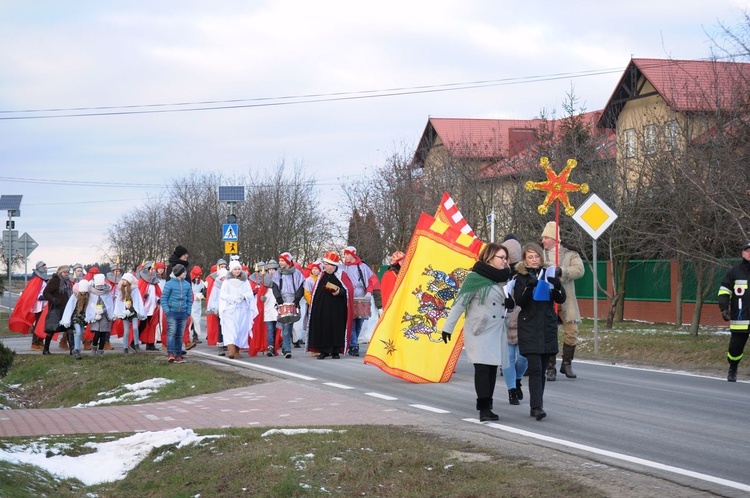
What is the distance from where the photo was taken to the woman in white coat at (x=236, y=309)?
2058cm

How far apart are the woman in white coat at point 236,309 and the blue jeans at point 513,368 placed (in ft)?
28.9

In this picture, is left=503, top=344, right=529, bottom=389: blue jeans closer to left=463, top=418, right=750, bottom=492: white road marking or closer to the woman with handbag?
left=463, top=418, right=750, bottom=492: white road marking

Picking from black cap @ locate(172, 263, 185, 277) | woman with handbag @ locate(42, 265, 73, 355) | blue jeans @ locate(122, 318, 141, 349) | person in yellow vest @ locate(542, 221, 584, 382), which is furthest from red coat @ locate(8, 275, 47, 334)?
person in yellow vest @ locate(542, 221, 584, 382)

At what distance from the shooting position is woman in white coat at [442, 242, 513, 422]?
10.8m

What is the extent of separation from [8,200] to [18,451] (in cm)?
3564

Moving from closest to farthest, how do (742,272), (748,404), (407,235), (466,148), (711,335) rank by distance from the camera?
(748,404), (742,272), (711,335), (466,148), (407,235)

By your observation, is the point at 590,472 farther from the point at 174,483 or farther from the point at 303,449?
the point at 174,483

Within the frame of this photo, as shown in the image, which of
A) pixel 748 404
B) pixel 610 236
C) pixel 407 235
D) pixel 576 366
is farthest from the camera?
pixel 407 235

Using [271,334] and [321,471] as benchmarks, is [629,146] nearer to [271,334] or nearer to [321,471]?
[271,334]

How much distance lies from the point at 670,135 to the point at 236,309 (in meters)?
10.5

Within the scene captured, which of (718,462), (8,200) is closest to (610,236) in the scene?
(718,462)

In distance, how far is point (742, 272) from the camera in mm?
15148

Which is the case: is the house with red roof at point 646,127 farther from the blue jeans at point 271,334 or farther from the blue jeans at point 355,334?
the blue jeans at point 271,334

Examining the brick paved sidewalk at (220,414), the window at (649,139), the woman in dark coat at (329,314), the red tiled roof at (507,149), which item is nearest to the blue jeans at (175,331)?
the woman in dark coat at (329,314)
